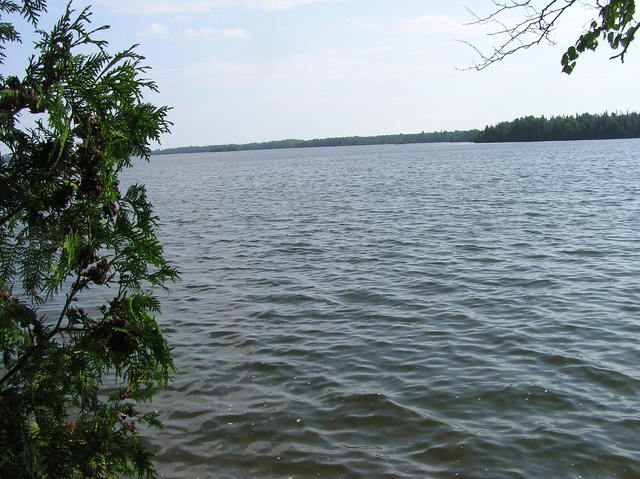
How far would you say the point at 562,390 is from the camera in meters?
6.64

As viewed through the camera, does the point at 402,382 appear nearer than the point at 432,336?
Yes

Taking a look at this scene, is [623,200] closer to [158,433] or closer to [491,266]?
[491,266]

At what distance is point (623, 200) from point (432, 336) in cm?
2163

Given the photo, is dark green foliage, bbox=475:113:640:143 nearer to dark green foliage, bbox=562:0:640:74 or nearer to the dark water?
the dark water

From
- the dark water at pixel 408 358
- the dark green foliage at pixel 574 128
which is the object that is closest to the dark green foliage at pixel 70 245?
the dark water at pixel 408 358

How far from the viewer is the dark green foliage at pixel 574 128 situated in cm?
14788

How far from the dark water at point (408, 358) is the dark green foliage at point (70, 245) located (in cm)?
274

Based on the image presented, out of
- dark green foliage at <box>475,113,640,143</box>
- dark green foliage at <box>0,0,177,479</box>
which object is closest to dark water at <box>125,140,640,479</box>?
dark green foliage at <box>0,0,177,479</box>

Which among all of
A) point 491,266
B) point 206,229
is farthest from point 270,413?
point 206,229

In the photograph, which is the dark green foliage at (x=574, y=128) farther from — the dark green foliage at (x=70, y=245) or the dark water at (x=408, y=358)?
the dark green foliage at (x=70, y=245)

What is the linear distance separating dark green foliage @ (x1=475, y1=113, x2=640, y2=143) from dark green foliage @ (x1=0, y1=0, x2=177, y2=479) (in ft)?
554

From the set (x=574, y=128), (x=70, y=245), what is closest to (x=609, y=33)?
(x=70, y=245)

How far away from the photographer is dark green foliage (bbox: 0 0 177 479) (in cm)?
245

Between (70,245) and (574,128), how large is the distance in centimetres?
17104
